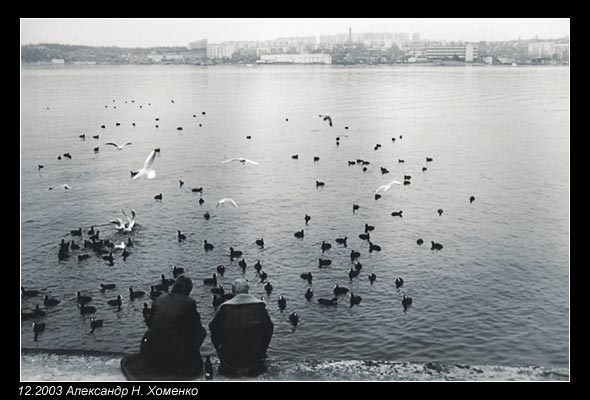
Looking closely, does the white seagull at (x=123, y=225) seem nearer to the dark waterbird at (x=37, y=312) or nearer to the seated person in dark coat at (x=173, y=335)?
the dark waterbird at (x=37, y=312)

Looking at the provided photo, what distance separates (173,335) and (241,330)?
3.55 feet

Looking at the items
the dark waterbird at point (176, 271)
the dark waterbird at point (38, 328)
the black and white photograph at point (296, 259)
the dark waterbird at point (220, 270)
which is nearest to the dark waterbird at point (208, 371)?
the black and white photograph at point (296, 259)

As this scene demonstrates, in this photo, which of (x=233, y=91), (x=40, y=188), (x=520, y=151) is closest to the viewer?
(x=40, y=188)

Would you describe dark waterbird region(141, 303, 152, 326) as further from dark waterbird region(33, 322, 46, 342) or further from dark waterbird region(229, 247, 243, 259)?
dark waterbird region(229, 247, 243, 259)

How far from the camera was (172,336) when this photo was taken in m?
10.7

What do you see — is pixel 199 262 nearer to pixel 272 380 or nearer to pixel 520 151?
pixel 272 380

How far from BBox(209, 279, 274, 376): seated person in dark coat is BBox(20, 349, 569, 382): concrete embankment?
10.2 inches

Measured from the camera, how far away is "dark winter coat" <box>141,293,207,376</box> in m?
10.6

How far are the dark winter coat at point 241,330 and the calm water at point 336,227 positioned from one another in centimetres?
993

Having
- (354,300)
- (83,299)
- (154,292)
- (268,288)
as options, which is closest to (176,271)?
(154,292)

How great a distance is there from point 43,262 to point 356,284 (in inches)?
513

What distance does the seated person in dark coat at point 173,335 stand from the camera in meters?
10.6
